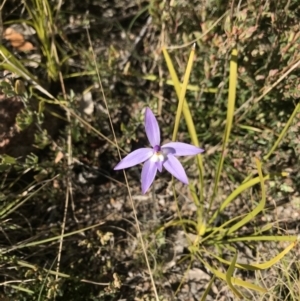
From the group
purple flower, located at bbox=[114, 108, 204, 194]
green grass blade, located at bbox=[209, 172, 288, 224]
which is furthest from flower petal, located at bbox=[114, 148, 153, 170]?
green grass blade, located at bbox=[209, 172, 288, 224]

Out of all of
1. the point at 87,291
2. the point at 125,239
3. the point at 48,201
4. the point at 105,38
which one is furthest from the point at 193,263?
the point at 105,38

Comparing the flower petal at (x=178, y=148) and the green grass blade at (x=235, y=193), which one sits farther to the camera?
the green grass blade at (x=235, y=193)

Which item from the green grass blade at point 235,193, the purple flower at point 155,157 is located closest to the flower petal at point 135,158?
the purple flower at point 155,157

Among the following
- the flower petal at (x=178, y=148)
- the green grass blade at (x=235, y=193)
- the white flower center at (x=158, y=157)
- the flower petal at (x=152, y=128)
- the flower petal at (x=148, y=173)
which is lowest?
the green grass blade at (x=235, y=193)

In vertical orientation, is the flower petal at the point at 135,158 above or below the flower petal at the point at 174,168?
above

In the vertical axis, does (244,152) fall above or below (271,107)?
below

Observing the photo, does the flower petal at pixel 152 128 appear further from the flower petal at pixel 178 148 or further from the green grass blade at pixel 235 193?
the green grass blade at pixel 235 193

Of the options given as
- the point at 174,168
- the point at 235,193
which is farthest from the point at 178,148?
the point at 235,193

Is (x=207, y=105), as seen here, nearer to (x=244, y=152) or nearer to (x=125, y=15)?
(x=244, y=152)
